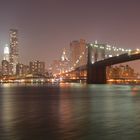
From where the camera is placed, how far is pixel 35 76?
136500 mm

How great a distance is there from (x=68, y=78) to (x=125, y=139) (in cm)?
→ 9975

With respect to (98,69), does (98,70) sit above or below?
below

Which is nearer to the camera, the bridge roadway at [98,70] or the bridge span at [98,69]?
the bridge roadway at [98,70]

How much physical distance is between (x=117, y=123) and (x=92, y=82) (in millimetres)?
77566

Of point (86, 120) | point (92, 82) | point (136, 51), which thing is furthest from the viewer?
point (92, 82)

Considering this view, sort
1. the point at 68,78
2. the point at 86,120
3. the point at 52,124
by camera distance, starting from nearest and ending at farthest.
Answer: the point at 52,124, the point at 86,120, the point at 68,78

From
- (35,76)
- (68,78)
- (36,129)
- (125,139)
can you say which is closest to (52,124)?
(36,129)

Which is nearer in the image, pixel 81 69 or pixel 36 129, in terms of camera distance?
pixel 36 129

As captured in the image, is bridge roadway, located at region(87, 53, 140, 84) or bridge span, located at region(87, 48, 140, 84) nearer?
bridge roadway, located at region(87, 53, 140, 84)

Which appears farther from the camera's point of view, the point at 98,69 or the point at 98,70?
the point at 98,70

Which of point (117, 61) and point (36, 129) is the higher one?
point (117, 61)

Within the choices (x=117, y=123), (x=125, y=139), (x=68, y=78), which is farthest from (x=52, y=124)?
(x=68, y=78)

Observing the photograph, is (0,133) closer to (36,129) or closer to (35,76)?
(36,129)

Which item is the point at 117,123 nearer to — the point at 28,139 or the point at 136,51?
the point at 28,139
